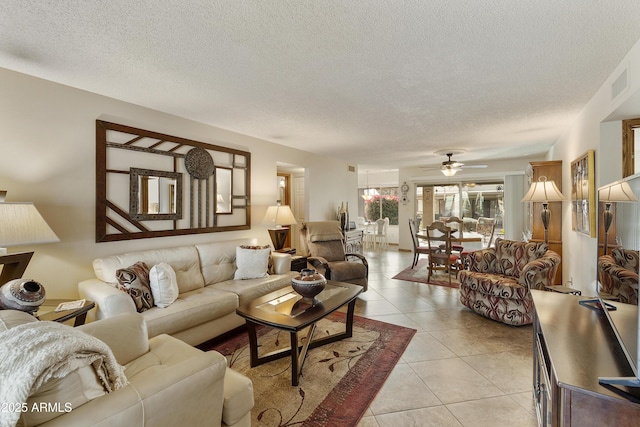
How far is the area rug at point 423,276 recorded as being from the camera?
Answer: 502 centimetres

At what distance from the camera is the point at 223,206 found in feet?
13.3

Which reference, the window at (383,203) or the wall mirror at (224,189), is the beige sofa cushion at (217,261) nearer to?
the wall mirror at (224,189)

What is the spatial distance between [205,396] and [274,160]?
403 cm

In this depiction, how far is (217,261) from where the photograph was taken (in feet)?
11.4

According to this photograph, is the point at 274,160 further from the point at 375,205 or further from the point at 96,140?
the point at 375,205

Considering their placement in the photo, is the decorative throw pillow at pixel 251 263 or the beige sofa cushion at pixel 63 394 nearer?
the beige sofa cushion at pixel 63 394

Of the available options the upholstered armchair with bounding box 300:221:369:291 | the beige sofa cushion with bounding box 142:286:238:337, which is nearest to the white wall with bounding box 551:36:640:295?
the upholstered armchair with bounding box 300:221:369:291

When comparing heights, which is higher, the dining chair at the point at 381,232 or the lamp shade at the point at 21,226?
the lamp shade at the point at 21,226

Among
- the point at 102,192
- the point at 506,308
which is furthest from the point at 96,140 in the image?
the point at 506,308

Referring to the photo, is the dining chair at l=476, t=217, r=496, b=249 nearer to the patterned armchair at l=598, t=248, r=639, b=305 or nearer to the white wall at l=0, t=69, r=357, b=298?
the patterned armchair at l=598, t=248, r=639, b=305

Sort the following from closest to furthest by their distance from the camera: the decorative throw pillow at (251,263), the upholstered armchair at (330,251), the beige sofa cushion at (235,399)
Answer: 1. the beige sofa cushion at (235,399)
2. the decorative throw pillow at (251,263)
3. the upholstered armchair at (330,251)

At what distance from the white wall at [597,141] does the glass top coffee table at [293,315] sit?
1859mm

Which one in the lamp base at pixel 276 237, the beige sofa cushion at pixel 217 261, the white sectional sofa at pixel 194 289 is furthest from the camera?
the lamp base at pixel 276 237

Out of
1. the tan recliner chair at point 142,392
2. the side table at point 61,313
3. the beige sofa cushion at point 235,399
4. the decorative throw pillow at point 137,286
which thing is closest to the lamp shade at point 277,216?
the decorative throw pillow at point 137,286
